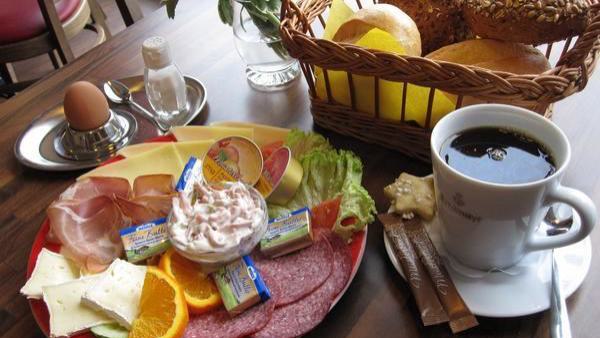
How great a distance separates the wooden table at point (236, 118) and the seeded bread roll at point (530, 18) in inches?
6.3

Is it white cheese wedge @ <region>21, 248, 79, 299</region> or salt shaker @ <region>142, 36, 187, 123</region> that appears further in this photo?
salt shaker @ <region>142, 36, 187, 123</region>

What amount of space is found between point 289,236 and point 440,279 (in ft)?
0.66

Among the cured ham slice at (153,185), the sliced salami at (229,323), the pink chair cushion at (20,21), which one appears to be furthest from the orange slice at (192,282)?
the pink chair cushion at (20,21)

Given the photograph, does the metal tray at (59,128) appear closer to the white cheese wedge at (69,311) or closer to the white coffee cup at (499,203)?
the white cheese wedge at (69,311)

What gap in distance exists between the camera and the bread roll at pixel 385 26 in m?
0.87

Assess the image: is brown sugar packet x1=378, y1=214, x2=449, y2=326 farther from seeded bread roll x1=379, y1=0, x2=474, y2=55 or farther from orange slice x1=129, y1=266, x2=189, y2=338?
seeded bread roll x1=379, y1=0, x2=474, y2=55

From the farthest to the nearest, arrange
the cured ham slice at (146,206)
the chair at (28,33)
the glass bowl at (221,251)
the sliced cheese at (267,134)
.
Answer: the chair at (28,33) → the sliced cheese at (267,134) → the cured ham slice at (146,206) → the glass bowl at (221,251)

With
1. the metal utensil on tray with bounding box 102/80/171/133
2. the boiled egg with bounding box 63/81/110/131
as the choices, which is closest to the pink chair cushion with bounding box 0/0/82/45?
the metal utensil on tray with bounding box 102/80/171/133

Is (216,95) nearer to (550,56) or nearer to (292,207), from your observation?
(292,207)

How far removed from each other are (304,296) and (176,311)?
16 cm

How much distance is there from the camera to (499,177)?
604 millimetres

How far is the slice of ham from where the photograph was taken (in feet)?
2.46

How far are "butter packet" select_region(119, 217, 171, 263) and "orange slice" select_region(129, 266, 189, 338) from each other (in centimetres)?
5

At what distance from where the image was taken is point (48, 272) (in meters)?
0.72
